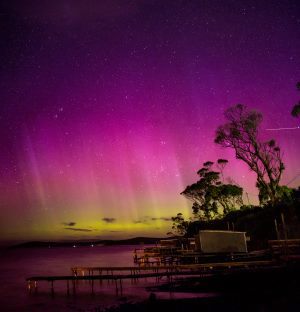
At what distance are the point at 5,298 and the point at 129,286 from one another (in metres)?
11.1

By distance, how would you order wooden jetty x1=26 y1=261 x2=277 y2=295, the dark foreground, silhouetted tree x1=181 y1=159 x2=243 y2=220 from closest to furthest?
the dark foreground < wooden jetty x1=26 y1=261 x2=277 y2=295 < silhouetted tree x1=181 y1=159 x2=243 y2=220

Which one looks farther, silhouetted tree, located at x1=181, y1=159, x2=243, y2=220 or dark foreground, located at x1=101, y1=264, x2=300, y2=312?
silhouetted tree, located at x1=181, y1=159, x2=243, y2=220

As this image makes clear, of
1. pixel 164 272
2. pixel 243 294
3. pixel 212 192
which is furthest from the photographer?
pixel 212 192

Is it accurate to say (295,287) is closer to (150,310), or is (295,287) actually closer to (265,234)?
(150,310)

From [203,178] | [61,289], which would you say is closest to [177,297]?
[61,289]

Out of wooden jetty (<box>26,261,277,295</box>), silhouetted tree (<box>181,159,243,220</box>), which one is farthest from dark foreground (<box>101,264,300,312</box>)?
silhouetted tree (<box>181,159,243,220</box>)

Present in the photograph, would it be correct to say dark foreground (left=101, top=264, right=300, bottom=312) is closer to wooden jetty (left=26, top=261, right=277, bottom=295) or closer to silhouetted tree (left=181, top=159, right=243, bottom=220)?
wooden jetty (left=26, top=261, right=277, bottom=295)

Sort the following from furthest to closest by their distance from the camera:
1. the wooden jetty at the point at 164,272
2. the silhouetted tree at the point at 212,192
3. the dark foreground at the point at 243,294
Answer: the silhouetted tree at the point at 212,192
the wooden jetty at the point at 164,272
the dark foreground at the point at 243,294

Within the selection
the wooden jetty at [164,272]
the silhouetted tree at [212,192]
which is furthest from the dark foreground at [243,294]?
the silhouetted tree at [212,192]

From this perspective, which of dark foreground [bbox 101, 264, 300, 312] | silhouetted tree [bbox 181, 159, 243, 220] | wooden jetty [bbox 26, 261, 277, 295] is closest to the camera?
dark foreground [bbox 101, 264, 300, 312]

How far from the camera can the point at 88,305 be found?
23906mm

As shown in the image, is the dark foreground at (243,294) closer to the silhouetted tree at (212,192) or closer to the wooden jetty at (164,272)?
the wooden jetty at (164,272)

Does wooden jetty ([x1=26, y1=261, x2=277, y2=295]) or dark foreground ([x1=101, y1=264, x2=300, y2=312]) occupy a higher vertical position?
wooden jetty ([x1=26, y1=261, x2=277, y2=295])

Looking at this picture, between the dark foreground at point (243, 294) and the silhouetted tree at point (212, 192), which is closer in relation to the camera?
the dark foreground at point (243, 294)
